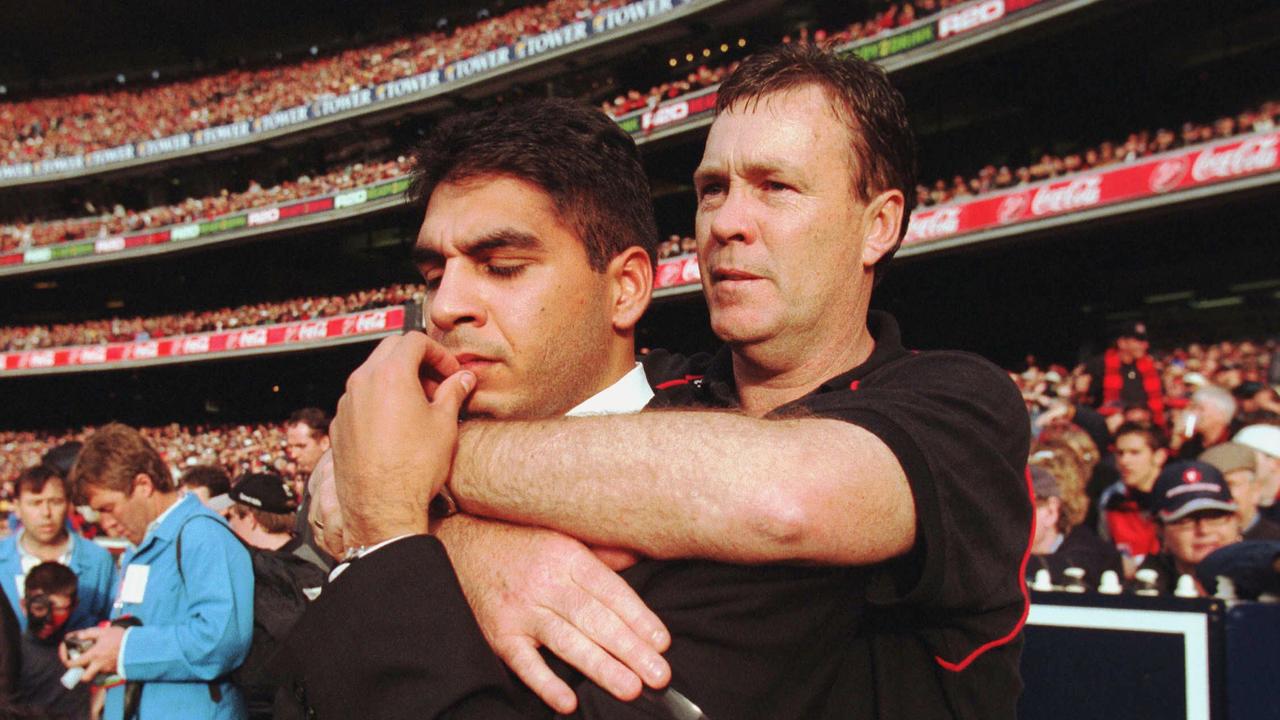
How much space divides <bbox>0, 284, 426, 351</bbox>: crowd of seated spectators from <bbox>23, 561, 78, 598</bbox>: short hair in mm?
20791

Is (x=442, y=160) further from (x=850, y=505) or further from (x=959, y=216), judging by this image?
Answer: (x=959, y=216)

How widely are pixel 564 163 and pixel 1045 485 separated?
4.21 meters

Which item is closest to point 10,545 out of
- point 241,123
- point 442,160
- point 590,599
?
point 442,160

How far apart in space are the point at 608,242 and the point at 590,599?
778 millimetres

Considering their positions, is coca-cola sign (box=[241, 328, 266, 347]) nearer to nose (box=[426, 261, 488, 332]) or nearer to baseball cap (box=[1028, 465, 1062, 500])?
baseball cap (box=[1028, 465, 1062, 500])

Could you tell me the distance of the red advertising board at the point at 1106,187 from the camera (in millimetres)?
12672

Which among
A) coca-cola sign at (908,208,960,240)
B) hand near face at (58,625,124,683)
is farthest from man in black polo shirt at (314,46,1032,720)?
coca-cola sign at (908,208,960,240)

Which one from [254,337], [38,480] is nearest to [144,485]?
[38,480]

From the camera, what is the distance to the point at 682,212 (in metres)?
23.0

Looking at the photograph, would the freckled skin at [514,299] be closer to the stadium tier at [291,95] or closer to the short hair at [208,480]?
the short hair at [208,480]

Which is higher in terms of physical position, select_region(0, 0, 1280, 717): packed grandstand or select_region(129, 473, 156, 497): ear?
select_region(0, 0, 1280, 717): packed grandstand

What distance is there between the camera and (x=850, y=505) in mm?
1217

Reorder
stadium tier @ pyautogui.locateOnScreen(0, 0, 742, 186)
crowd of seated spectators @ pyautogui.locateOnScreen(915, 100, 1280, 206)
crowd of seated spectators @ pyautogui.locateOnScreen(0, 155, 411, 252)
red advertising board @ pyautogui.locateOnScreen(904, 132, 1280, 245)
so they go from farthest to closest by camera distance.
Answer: crowd of seated spectators @ pyautogui.locateOnScreen(0, 155, 411, 252) < stadium tier @ pyautogui.locateOnScreen(0, 0, 742, 186) < crowd of seated spectators @ pyautogui.locateOnScreen(915, 100, 1280, 206) < red advertising board @ pyautogui.locateOnScreen(904, 132, 1280, 245)

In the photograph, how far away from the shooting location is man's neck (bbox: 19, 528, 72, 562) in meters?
5.91
